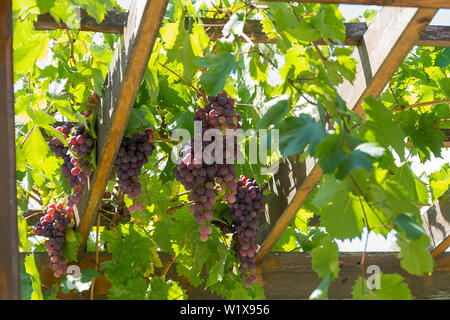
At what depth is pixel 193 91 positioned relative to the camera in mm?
2557

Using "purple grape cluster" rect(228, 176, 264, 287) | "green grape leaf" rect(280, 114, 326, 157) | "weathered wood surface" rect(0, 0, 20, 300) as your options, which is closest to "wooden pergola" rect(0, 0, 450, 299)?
"weathered wood surface" rect(0, 0, 20, 300)

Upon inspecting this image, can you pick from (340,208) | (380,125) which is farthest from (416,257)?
(380,125)

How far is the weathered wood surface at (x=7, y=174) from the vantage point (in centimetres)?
125

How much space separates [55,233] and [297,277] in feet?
3.83

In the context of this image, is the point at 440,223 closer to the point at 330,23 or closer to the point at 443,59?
the point at 443,59

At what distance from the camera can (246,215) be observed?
2723 millimetres

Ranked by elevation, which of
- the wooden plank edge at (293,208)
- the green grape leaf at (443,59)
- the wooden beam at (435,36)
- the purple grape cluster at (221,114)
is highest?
the green grape leaf at (443,59)

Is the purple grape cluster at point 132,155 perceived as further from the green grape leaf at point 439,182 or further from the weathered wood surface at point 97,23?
the green grape leaf at point 439,182

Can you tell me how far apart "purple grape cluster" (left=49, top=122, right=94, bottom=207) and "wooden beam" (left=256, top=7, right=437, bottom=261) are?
81 cm

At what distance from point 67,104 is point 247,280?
1.07 metres

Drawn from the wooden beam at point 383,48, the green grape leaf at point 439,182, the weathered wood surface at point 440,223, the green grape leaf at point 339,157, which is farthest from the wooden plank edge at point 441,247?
the green grape leaf at point 339,157

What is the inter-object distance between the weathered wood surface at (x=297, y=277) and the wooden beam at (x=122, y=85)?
0.52 m

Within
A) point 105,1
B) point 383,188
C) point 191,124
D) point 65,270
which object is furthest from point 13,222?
point 65,270
